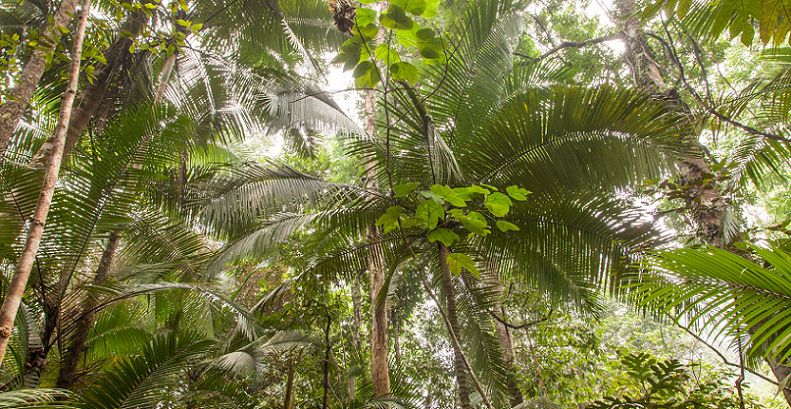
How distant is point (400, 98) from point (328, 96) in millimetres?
1943

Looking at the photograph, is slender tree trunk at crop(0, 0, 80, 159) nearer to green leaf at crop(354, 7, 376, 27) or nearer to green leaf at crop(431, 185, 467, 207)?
green leaf at crop(354, 7, 376, 27)

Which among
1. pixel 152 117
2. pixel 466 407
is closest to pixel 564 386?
pixel 466 407

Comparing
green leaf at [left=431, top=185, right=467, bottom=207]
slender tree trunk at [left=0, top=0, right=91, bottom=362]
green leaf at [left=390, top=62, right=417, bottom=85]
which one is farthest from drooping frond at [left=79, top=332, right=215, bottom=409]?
green leaf at [left=390, top=62, right=417, bottom=85]

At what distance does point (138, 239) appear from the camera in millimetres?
4520

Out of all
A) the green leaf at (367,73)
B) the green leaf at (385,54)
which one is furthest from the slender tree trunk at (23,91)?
the green leaf at (385,54)

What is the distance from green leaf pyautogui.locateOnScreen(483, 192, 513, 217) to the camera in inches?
83.8

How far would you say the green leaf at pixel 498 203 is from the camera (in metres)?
2.13

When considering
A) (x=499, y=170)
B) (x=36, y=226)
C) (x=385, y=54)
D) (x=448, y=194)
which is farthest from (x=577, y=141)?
(x=36, y=226)

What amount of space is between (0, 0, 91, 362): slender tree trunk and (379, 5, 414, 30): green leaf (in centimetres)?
161

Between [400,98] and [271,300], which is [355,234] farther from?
[400,98]

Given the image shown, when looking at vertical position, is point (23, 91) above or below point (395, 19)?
Answer: above

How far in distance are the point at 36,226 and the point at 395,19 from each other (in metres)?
1.78

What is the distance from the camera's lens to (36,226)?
172 cm

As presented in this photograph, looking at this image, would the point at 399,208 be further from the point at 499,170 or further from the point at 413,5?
the point at 499,170
